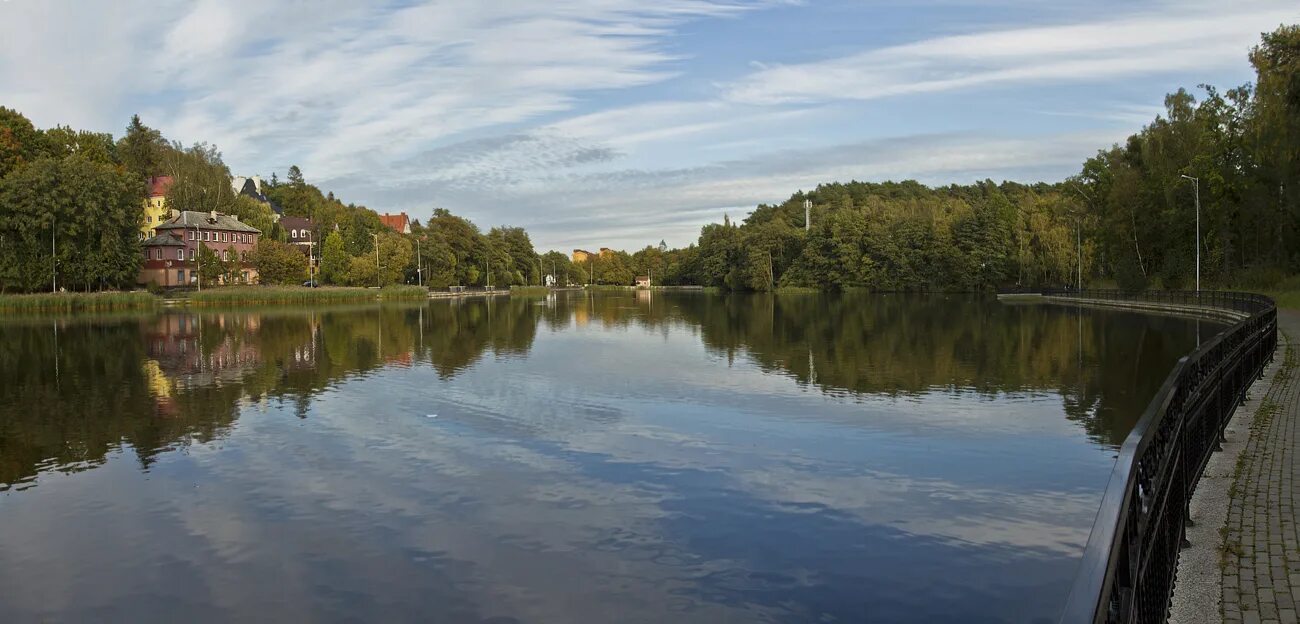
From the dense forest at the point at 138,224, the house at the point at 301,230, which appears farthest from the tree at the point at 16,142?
the house at the point at 301,230

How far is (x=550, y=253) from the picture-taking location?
19975 cm

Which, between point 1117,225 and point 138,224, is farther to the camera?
point 138,224

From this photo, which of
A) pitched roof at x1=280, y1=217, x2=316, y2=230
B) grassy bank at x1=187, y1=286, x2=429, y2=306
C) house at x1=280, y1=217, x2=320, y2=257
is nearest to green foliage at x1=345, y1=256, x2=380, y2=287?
grassy bank at x1=187, y1=286, x2=429, y2=306

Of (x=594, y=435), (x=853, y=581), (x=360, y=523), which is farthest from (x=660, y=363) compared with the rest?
(x=853, y=581)

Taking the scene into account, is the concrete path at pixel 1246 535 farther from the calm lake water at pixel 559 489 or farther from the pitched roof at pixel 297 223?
the pitched roof at pixel 297 223

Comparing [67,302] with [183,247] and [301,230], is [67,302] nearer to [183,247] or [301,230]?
[183,247]

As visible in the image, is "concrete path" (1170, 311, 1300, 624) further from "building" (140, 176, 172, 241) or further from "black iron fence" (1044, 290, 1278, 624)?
"building" (140, 176, 172, 241)

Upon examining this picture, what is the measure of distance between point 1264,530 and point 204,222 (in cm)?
9797

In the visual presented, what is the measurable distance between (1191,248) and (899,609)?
6836 cm

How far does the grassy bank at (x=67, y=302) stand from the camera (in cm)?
6281

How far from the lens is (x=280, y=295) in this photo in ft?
263

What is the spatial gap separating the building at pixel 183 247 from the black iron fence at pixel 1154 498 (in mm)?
90038

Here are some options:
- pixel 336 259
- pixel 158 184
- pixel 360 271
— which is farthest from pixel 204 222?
pixel 158 184

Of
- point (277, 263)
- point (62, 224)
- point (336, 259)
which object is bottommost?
point (277, 263)
